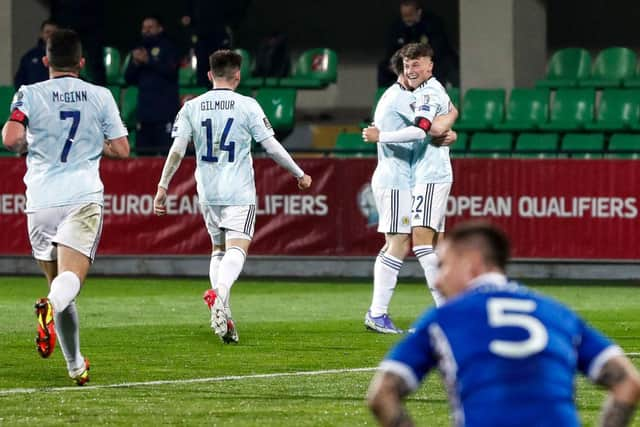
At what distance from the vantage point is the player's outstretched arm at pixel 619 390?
4.20 metres

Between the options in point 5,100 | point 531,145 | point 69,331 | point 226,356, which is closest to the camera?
point 69,331

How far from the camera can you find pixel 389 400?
4.19 m

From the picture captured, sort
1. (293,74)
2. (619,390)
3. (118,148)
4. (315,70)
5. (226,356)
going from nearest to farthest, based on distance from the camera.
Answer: (619,390) → (118,148) → (226,356) → (315,70) → (293,74)

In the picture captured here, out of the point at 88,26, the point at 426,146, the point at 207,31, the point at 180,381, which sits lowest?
the point at 180,381

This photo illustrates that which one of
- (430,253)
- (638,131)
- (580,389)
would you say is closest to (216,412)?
(580,389)

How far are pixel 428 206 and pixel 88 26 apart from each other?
511 inches

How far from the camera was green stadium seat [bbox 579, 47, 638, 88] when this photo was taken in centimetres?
2286

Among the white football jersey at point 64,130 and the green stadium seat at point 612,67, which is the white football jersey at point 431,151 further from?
the green stadium seat at point 612,67

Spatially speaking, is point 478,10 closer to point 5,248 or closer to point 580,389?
point 5,248

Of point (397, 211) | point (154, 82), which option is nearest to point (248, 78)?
point (154, 82)

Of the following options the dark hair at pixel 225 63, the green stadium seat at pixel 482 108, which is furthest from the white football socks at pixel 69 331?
the green stadium seat at pixel 482 108

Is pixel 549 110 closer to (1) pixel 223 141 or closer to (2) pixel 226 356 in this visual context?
(1) pixel 223 141

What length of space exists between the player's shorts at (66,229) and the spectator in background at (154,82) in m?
11.5

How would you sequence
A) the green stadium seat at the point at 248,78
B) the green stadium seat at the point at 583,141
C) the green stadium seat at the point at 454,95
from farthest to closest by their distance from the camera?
the green stadium seat at the point at 248,78, the green stadium seat at the point at 454,95, the green stadium seat at the point at 583,141
